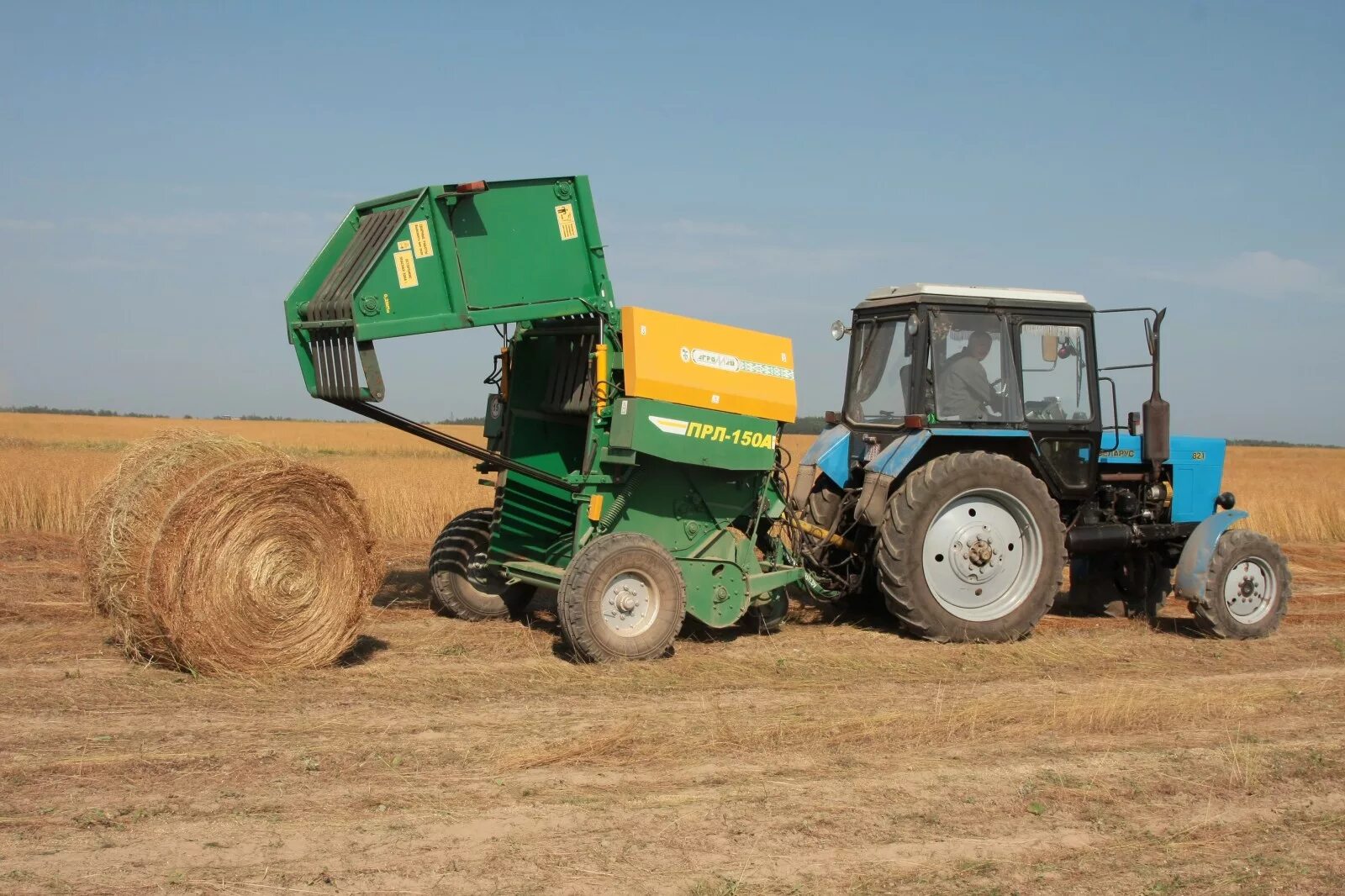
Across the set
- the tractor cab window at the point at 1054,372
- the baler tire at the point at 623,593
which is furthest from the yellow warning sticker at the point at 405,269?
the tractor cab window at the point at 1054,372

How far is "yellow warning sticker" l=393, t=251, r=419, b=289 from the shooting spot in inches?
270

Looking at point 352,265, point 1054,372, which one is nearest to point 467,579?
point 352,265

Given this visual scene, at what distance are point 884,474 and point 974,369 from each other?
1.10 metres

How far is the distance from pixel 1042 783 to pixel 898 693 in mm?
1693

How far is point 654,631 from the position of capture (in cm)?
737

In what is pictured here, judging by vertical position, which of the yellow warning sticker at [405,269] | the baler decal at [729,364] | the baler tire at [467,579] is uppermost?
the yellow warning sticker at [405,269]

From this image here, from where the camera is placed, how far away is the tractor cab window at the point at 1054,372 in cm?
875

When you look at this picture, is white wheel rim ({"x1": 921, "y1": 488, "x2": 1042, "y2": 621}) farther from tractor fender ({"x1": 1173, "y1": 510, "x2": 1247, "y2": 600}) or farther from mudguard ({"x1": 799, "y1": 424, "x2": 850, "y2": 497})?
tractor fender ({"x1": 1173, "y1": 510, "x2": 1247, "y2": 600})

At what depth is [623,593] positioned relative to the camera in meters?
7.33

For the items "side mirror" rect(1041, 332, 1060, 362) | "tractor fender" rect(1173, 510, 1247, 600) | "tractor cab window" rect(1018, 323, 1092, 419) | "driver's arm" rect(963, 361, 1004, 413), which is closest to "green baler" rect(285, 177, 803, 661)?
"driver's arm" rect(963, 361, 1004, 413)

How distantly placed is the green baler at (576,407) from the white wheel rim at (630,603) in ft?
0.04

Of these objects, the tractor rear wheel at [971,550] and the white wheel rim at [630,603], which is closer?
the white wheel rim at [630,603]

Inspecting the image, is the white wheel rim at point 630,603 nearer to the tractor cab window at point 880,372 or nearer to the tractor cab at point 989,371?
the tractor cab at point 989,371

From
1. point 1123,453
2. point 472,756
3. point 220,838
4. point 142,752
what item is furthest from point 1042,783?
point 1123,453
